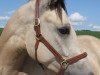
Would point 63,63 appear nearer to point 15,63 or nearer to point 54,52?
point 54,52

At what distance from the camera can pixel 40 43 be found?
4906 millimetres

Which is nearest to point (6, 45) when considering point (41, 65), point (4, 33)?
point (4, 33)

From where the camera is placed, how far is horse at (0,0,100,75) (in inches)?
187

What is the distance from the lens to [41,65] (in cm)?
506

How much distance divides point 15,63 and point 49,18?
38.6 inches

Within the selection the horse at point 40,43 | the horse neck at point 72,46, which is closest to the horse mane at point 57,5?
the horse at point 40,43

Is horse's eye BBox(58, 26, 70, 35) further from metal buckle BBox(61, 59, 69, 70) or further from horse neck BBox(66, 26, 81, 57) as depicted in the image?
metal buckle BBox(61, 59, 69, 70)

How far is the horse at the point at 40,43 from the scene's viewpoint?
4761 millimetres

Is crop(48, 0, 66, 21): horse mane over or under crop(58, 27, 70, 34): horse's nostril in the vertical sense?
over

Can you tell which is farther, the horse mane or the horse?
the horse mane

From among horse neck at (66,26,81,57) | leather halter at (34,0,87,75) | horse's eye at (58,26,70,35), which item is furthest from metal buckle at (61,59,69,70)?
horse's eye at (58,26,70,35)

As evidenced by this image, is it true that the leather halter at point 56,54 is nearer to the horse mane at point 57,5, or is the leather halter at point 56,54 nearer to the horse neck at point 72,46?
the horse neck at point 72,46

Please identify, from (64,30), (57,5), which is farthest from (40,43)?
(57,5)

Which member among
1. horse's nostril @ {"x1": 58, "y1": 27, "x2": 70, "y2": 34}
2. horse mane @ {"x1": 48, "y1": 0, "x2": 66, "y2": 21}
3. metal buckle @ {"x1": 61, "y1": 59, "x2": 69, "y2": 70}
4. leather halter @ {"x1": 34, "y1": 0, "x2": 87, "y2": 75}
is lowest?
metal buckle @ {"x1": 61, "y1": 59, "x2": 69, "y2": 70}
